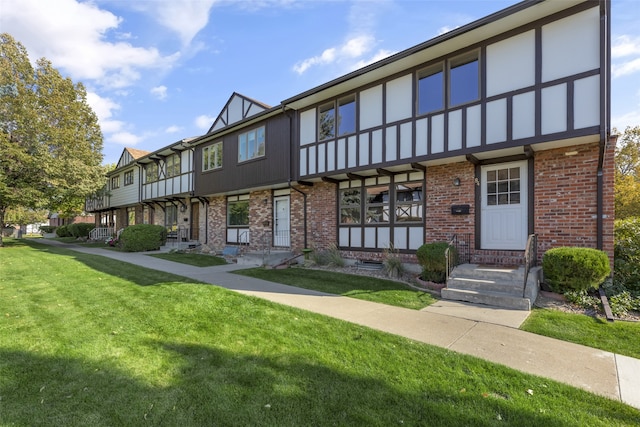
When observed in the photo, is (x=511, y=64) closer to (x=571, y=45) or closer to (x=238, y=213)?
(x=571, y=45)

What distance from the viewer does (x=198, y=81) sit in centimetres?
1202

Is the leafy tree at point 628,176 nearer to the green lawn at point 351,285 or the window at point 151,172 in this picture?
the green lawn at point 351,285

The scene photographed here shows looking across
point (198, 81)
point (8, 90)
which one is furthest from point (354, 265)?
point (8, 90)

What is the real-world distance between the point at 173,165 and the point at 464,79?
53.6ft

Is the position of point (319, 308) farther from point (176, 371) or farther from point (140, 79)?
point (140, 79)

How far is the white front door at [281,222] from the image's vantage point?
12988 mm

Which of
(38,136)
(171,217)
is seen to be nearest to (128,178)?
(38,136)

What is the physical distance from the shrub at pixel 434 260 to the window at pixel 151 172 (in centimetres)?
1828

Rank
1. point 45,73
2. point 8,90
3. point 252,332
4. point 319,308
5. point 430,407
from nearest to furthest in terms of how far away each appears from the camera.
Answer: point 430,407
point 252,332
point 319,308
point 8,90
point 45,73

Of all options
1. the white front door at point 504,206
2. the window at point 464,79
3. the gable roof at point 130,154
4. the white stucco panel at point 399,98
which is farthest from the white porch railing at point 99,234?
the white front door at point 504,206

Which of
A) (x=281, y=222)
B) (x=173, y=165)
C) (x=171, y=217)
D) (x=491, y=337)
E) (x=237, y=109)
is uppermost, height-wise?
(x=237, y=109)

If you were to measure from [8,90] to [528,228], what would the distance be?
79.4ft

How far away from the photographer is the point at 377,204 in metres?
10.2

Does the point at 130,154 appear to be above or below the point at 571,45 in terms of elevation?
above
